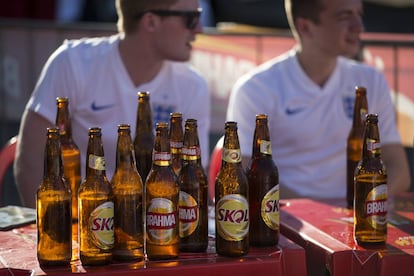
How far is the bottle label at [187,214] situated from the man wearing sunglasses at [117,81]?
1.51 metres

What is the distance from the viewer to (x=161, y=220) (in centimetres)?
300

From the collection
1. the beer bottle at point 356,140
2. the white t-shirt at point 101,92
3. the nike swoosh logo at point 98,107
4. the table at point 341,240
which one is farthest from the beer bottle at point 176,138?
the nike swoosh logo at point 98,107

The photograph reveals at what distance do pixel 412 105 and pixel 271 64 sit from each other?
Result: 2.54m

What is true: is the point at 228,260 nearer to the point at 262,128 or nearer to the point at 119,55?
the point at 262,128

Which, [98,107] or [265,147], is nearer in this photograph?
[265,147]

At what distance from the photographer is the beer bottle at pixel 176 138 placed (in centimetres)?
324

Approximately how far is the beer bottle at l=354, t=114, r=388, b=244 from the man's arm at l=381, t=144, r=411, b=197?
1.41m

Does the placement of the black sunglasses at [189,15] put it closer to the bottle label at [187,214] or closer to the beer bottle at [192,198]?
the beer bottle at [192,198]

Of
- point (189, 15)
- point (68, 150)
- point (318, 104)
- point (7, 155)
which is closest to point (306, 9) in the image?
point (318, 104)

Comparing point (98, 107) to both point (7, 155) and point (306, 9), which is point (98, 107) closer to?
point (7, 155)

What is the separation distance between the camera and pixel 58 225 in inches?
117

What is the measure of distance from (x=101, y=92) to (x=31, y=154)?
0.48 m

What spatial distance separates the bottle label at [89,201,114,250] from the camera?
2.95 metres

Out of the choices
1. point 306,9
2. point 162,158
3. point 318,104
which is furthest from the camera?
point 306,9
